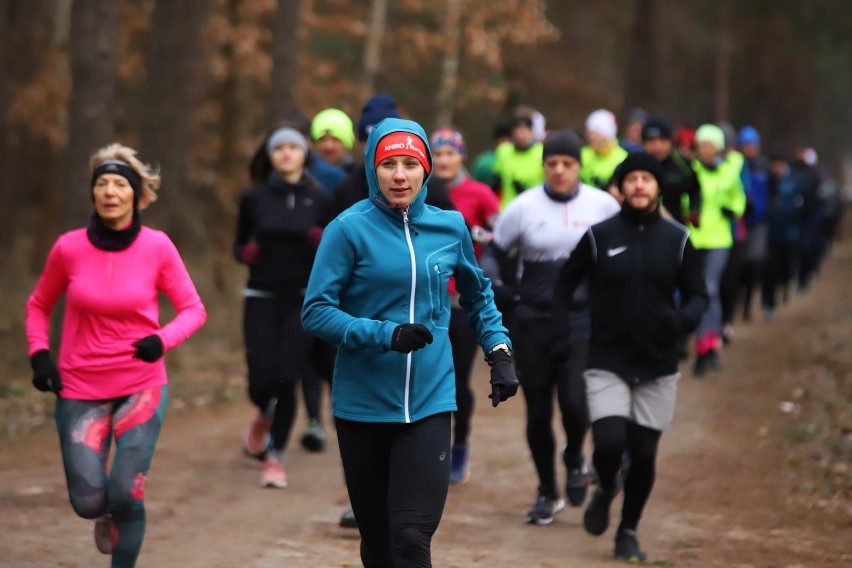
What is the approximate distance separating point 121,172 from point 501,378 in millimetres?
2308

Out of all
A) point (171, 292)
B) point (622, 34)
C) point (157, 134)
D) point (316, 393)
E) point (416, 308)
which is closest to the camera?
point (416, 308)

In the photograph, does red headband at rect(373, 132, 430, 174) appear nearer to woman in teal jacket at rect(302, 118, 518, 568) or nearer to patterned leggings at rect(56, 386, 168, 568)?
woman in teal jacket at rect(302, 118, 518, 568)

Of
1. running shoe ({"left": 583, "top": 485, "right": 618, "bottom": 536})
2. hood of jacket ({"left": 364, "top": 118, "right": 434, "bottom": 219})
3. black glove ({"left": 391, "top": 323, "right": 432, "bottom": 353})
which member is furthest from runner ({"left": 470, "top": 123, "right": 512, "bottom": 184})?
black glove ({"left": 391, "top": 323, "right": 432, "bottom": 353})

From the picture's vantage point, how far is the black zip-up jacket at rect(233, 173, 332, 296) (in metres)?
9.91

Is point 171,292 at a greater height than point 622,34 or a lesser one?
lesser

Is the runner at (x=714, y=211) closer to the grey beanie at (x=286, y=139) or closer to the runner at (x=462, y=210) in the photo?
the runner at (x=462, y=210)

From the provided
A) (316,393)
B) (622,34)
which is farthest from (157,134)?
(622,34)

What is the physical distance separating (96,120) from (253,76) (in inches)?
538

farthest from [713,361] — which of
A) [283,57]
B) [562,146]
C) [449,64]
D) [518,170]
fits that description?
[449,64]

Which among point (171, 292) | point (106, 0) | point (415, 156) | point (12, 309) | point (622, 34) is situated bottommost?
point (12, 309)

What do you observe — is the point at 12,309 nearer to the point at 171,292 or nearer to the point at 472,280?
the point at 171,292

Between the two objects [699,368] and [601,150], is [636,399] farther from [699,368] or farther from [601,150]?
[699,368]

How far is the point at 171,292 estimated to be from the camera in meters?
7.11

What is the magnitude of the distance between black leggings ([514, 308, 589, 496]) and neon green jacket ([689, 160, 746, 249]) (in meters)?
6.79
